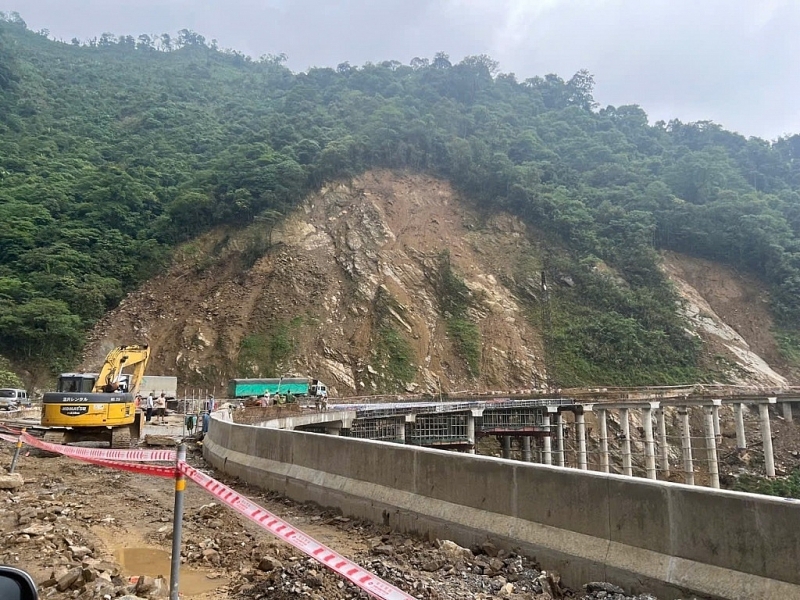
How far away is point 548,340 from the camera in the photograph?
155 ft

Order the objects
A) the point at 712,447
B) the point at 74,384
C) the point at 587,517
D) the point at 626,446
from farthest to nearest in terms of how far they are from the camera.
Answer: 1. the point at 626,446
2. the point at 712,447
3. the point at 74,384
4. the point at 587,517

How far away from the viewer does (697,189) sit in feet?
217

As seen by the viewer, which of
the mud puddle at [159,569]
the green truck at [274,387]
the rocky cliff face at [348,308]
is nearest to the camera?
the mud puddle at [159,569]

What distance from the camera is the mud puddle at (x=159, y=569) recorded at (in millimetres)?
5367

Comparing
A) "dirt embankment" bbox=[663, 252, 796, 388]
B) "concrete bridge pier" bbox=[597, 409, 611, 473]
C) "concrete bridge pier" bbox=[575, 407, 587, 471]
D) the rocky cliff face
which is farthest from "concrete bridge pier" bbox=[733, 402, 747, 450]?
the rocky cliff face

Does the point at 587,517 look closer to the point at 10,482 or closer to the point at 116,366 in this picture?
the point at 10,482

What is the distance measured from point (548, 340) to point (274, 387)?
80.0 ft

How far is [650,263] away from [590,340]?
13.0 metres

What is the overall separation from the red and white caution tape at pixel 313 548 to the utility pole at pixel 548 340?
135ft

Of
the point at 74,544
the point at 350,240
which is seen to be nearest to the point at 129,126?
the point at 350,240

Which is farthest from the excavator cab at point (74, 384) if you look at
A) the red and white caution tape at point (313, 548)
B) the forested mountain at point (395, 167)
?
the forested mountain at point (395, 167)

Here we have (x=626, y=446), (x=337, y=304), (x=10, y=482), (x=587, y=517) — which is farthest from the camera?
(x=337, y=304)

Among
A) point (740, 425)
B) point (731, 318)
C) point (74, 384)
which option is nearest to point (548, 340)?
point (740, 425)

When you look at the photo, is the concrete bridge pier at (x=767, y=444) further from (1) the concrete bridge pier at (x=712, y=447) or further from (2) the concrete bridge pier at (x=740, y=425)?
(1) the concrete bridge pier at (x=712, y=447)
